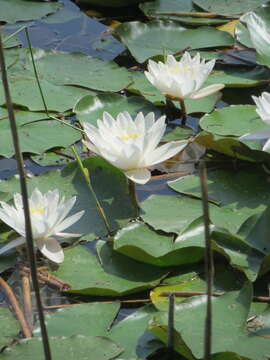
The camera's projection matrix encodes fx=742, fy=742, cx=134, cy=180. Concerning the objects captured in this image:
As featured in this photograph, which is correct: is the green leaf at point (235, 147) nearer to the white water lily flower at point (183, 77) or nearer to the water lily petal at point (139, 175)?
the white water lily flower at point (183, 77)

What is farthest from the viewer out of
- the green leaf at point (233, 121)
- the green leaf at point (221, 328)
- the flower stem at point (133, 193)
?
the green leaf at point (233, 121)

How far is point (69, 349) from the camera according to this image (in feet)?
5.31

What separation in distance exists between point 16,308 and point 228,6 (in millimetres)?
2251

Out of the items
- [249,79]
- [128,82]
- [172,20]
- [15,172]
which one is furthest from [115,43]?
[15,172]

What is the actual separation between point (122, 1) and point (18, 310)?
2.33m

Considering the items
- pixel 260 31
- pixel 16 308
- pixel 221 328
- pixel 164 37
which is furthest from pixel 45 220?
pixel 164 37

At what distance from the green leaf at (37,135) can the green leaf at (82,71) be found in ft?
1.12

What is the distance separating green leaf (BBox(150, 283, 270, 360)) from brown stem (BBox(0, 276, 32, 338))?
0.31 m

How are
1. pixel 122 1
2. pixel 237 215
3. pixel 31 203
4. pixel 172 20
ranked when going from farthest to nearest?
pixel 122 1, pixel 172 20, pixel 237 215, pixel 31 203

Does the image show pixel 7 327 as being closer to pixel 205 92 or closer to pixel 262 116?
pixel 262 116

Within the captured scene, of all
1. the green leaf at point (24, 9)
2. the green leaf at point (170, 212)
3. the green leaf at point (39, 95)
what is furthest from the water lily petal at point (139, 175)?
the green leaf at point (24, 9)

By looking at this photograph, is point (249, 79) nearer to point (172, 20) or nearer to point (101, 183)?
point (172, 20)

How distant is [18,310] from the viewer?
1821 mm

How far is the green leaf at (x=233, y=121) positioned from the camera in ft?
8.05
